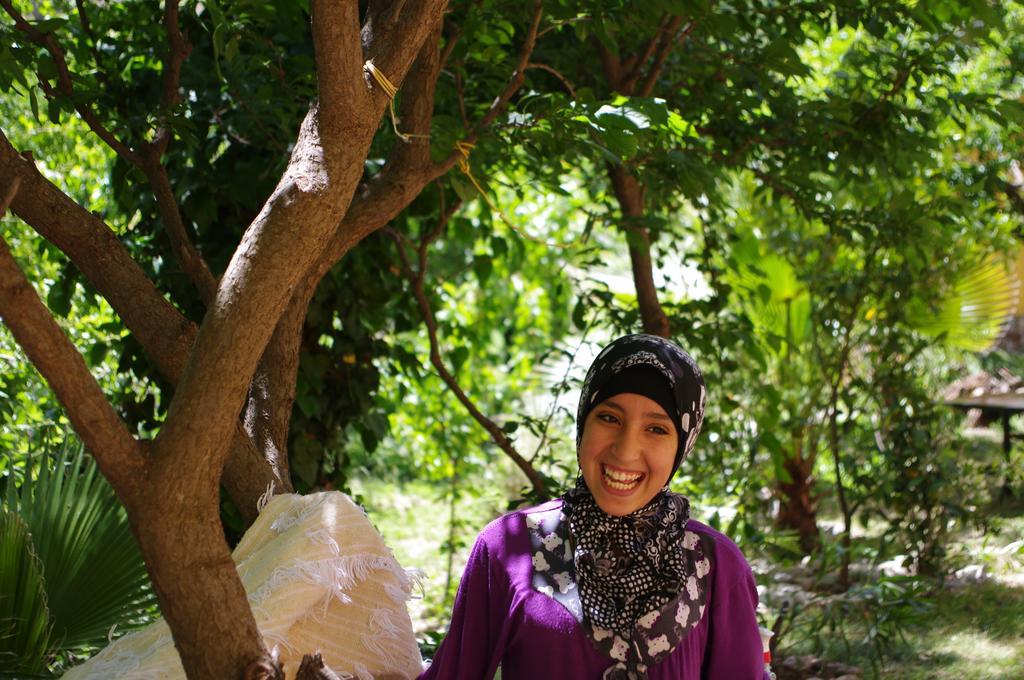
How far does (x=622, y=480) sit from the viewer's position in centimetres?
188

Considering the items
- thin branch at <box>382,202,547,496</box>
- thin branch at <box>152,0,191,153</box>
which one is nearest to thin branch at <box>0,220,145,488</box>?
thin branch at <box>152,0,191,153</box>

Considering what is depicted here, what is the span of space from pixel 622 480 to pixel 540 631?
29cm

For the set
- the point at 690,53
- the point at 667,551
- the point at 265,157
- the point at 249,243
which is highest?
the point at 690,53

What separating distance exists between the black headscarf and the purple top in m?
0.03

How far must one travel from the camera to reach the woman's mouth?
1878 mm

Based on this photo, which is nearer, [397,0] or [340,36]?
[340,36]

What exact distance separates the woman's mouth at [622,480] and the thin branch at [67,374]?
762 mm

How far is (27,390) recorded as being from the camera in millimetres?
3750

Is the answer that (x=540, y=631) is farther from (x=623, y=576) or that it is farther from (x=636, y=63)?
(x=636, y=63)

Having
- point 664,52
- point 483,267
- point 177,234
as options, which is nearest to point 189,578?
point 177,234

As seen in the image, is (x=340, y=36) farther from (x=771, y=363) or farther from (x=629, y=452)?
(x=771, y=363)

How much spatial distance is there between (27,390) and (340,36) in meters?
2.42

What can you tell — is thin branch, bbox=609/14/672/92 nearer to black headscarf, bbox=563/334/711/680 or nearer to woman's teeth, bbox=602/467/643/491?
black headscarf, bbox=563/334/711/680

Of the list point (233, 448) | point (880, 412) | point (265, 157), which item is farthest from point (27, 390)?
point (880, 412)
